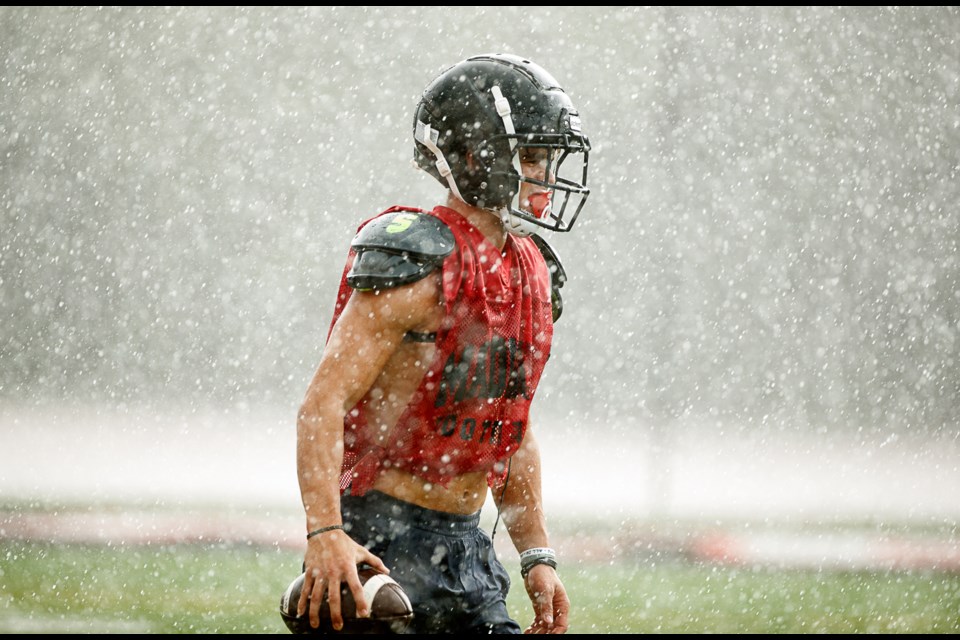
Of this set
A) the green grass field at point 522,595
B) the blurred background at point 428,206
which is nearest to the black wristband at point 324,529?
the green grass field at point 522,595

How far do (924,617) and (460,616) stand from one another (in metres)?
4.44

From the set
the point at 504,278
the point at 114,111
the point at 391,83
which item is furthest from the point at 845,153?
the point at 504,278

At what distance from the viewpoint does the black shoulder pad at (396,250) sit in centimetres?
211

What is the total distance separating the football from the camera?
6.62 feet

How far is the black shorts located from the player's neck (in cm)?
57

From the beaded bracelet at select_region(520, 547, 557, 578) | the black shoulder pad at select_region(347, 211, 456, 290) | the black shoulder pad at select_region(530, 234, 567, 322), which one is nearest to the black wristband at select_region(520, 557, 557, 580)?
the beaded bracelet at select_region(520, 547, 557, 578)

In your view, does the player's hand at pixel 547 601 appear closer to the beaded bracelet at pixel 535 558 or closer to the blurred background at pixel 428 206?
the beaded bracelet at pixel 535 558

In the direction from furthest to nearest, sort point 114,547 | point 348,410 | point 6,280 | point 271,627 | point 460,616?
point 6,280
point 114,547
point 271,627
point 460,616
point 348,410

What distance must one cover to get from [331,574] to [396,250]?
59 cm

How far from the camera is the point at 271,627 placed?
5.30 m

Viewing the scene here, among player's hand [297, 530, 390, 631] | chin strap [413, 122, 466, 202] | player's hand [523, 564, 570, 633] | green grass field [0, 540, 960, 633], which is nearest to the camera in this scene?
player's hand [297, 530, 390, 631]

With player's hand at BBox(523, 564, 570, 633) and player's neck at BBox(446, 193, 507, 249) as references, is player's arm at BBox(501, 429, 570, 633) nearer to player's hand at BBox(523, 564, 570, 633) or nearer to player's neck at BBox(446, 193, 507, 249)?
player's hand at BBox(523, 564, 570, 633)

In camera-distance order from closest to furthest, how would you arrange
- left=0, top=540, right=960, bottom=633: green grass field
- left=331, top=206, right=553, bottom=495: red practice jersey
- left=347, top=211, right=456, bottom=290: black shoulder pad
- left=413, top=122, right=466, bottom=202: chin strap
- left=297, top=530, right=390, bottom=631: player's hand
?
left=297, top=530, right=390, bottom=631: player's hand
left=347, top=211, right=456, bottom=290: black shoulder pad
left=331, top=206, right=553, bottom=495: red practice jersey
left=413, top=122, right=466, bottom=202: chin strap
left=0, top=540, right=960, bottom=633: green grass field

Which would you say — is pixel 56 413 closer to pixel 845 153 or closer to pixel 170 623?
pixel 170 623
